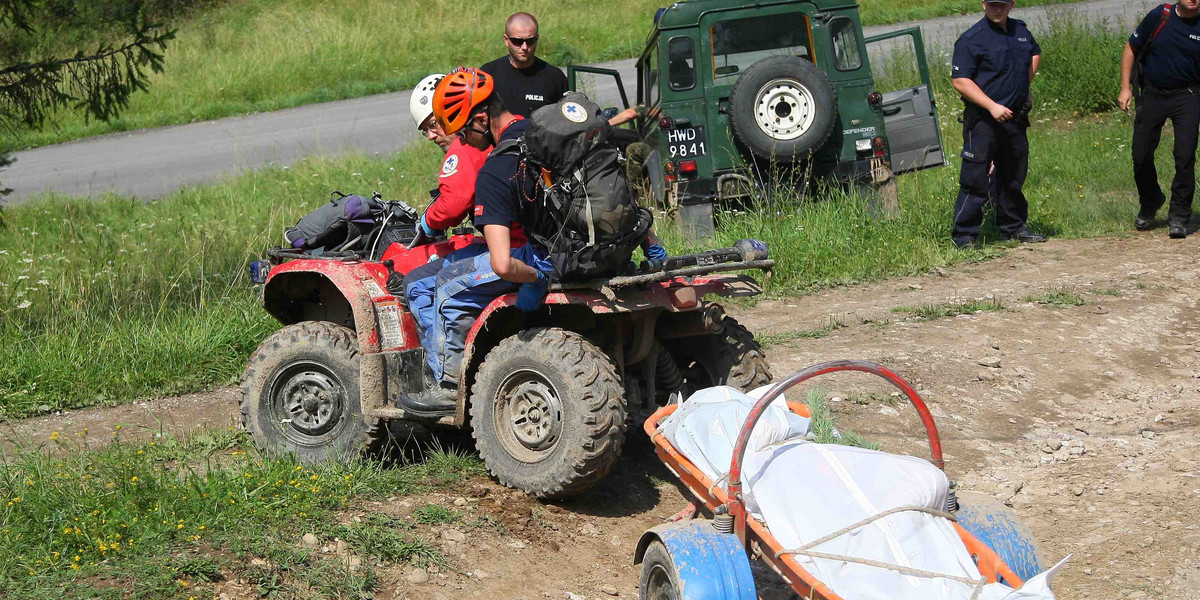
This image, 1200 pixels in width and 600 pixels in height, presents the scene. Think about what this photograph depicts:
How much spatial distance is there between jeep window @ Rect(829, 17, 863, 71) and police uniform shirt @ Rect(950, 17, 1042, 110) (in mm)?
937

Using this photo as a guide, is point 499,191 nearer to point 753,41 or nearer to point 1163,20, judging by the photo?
point 753,41

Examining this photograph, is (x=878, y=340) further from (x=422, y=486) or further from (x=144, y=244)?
(x=144, y=244)

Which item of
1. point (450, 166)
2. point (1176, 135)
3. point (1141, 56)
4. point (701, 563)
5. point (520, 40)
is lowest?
point (701, 563)

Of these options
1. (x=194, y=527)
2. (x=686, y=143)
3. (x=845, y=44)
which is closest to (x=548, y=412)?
(x=194, y=527)

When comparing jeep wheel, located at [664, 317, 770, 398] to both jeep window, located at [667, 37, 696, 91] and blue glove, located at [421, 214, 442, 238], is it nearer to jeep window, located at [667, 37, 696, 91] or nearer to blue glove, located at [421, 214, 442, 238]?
blue glove, located at [421, 214, 442, 238]

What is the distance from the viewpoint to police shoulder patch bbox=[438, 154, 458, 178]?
511 centimetres

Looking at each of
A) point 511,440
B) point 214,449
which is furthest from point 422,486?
point 214,449

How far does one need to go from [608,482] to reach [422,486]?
901 millimetres

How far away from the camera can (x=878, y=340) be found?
7.25 metres

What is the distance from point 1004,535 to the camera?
393 centimetres

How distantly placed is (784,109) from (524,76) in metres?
2.37

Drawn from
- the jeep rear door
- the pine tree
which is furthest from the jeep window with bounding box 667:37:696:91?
the pine tree

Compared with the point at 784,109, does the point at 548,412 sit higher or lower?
lower

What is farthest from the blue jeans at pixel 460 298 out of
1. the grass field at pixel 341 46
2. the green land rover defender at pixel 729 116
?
Answer: the grass field at pixel 341 46
